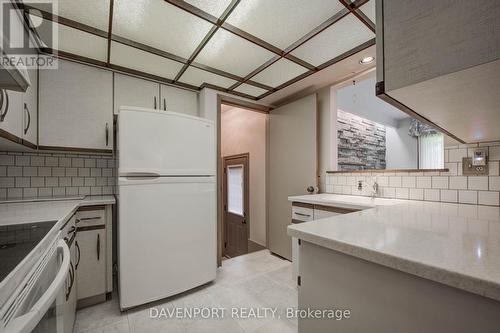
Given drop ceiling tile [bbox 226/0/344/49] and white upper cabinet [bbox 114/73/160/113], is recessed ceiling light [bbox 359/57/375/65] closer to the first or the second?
drop ceiling tile [bbox 226/0/344/49]

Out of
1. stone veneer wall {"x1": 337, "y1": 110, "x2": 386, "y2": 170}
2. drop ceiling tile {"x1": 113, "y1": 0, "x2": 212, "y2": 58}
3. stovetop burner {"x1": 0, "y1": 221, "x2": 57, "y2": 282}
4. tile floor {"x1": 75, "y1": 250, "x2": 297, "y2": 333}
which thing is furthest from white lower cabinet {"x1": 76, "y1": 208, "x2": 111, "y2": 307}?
stone veneer wall {"x1": 337, "y1": 110, "x2": 386, "y2": 170}

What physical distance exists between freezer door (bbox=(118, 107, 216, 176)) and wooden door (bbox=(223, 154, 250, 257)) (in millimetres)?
1572

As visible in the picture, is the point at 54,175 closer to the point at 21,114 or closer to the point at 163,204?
the point at 21,114

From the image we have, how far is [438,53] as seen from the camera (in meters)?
0.44

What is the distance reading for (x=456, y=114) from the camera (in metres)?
0.72

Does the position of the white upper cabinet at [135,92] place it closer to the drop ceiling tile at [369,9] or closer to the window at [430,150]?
the drop ceiling tile at [369,9]

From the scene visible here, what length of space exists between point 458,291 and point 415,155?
18.7ft

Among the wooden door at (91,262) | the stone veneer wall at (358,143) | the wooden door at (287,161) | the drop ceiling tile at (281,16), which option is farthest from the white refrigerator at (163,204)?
the stone veneer wall at (358,143)

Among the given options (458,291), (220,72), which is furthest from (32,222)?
(220,72)

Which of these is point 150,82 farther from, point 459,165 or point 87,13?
point 459,165

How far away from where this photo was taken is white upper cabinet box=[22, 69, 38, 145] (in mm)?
1524

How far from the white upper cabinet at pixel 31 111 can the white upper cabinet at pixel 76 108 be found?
43 mm

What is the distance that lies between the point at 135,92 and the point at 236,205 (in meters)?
2.42

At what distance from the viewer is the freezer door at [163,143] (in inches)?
64.1
